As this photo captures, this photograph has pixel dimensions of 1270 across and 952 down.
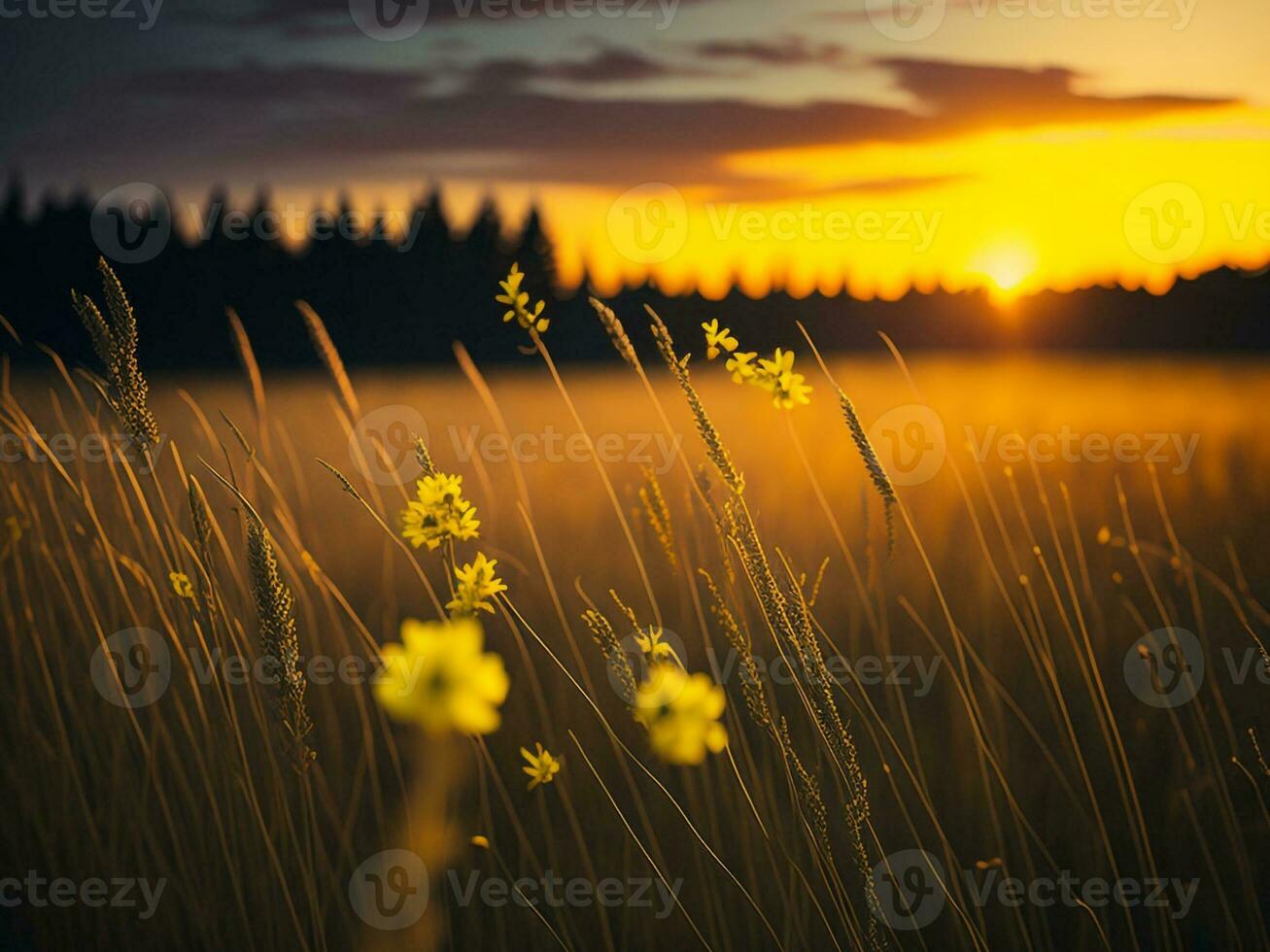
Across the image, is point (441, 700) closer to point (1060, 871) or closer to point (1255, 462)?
point (1060, 871)

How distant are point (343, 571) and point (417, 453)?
2.19 m

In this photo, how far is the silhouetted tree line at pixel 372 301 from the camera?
24.9 meters

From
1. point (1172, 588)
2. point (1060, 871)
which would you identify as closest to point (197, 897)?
point (1060, 871)
